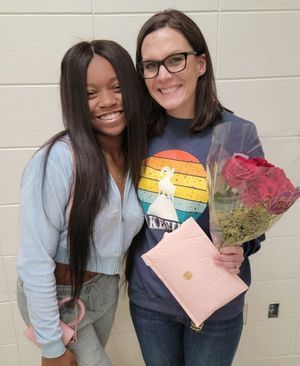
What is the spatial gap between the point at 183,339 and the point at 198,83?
34.4 inches

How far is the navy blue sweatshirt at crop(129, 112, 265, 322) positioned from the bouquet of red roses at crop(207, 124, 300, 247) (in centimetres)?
11

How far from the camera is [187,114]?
3.53 ft

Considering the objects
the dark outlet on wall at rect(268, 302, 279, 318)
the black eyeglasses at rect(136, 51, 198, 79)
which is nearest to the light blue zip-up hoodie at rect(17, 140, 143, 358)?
the black eyeglasses at rect(136, 51, 198, 79)

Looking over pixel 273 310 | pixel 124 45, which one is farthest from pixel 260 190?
pixel 273 310

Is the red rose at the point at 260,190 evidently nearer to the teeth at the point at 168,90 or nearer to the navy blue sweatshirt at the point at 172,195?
the navy blue sweatshirt at the point at 172,195

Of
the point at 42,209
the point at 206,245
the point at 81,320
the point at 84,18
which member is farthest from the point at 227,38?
the point at 81,320

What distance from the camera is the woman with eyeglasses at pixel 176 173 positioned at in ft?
3.21

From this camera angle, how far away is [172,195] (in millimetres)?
1021

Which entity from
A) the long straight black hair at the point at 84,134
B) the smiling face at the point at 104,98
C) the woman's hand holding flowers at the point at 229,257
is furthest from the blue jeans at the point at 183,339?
the smiling face at the point at 104,98

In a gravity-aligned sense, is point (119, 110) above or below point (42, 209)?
above

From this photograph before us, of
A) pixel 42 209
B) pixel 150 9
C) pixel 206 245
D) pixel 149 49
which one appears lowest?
pixel 206 245

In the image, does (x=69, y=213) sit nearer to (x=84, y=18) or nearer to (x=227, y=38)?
(x=84, y=18)

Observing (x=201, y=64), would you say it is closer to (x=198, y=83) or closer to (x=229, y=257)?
(x=198, y=83)

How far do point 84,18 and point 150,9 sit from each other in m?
0.24
